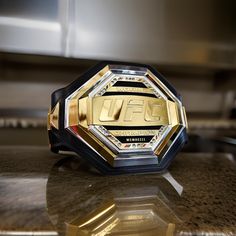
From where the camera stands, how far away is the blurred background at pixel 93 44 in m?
0.85

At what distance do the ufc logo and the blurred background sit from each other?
1.81ft

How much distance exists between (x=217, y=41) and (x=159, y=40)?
28 centimetres

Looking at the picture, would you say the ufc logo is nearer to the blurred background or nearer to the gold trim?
the gold trim

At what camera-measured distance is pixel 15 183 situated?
34 cm

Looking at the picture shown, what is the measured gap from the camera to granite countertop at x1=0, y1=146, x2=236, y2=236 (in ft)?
0.77

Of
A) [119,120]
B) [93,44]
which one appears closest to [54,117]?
[119,120]

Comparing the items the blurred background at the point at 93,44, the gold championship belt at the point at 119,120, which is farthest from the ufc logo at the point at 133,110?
the blurred background at the point at 93,44

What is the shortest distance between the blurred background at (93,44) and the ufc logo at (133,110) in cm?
55

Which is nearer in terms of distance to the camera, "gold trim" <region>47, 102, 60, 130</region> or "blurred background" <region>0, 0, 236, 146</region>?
"gold trim" <region>47, 102, 60, 130</region>

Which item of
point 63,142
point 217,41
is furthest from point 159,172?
point 217,41

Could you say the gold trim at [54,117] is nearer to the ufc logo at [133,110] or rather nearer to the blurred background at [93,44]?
the ufc logo at [133,110]

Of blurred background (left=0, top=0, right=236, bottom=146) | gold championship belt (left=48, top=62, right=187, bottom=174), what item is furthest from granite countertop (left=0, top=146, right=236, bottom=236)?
blurred background (left=0, top=0, right=236, bottom=146)

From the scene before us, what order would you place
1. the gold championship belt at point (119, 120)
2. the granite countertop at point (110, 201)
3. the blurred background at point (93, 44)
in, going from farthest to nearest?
the blurred background at point (93, 44)
the gold championship belt at point (119, 120)
the granite countertop at point (110, 201)

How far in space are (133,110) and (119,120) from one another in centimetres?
3
